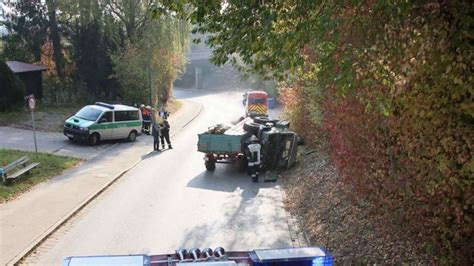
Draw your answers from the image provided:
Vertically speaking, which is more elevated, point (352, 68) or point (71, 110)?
point (352, 68)

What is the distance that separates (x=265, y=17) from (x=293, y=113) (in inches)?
651

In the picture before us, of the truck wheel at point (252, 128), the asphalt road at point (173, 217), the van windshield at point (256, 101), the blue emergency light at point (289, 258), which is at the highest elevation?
the blue emergency light at point (289, 258)

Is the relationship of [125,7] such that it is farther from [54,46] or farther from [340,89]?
[340,89]

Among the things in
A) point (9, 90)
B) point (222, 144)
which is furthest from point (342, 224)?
point (9, 90)

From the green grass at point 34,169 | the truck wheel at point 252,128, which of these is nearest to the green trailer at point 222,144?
the truck wheel at point 252,128

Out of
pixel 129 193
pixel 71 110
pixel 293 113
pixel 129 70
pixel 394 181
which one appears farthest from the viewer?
pixel 129 70

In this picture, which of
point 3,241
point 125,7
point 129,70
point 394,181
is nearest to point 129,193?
point 3,241

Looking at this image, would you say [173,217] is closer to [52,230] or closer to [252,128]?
[52,230]

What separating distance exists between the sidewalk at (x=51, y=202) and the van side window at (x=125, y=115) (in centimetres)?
330

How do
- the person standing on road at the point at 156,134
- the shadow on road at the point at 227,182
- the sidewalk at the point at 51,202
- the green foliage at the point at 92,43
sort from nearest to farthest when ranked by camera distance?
the sidewalk at the point at 51,202
the shadow on road at the point at 227,182
the person standing on road at the point at 156,134
the green foliage at the point at 92,43

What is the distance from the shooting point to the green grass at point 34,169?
47.6ft

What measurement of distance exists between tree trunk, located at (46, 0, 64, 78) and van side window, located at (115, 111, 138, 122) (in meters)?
14.5

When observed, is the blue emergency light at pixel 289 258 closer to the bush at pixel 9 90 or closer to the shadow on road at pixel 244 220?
the shadow on road at pixel 244 220

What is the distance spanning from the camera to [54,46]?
3803cm
